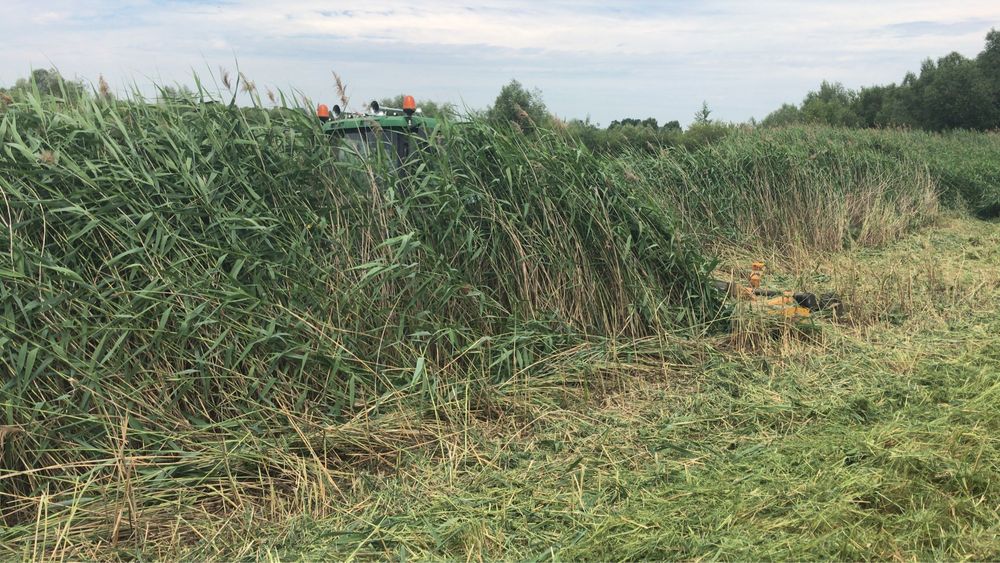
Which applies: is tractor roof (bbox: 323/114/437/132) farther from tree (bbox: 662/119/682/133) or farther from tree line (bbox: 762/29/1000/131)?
tree line (bbox: 762/29/1000/131)

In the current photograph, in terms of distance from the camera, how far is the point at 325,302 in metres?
3.45

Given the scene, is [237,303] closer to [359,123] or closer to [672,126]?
[359,123]

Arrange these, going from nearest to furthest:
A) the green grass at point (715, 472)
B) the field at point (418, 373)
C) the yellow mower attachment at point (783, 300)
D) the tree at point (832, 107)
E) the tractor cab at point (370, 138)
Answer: the green grass at point (715, 472), the field at point (418, 373), the tractor cab at point (370, 138), the yellow mower attachment at point (783, 300), the tree at point (832, 107)

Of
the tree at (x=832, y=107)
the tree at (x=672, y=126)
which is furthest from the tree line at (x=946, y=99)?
the tree at (x=672, y=126)

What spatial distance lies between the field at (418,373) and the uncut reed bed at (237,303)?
0.02 m

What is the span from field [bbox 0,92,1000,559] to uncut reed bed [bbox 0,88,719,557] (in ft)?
0.06

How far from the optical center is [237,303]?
3.27 meters

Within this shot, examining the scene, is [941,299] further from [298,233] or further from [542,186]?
[298,233]

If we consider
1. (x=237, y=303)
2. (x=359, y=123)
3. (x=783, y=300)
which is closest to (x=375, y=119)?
(x=359, y=123)

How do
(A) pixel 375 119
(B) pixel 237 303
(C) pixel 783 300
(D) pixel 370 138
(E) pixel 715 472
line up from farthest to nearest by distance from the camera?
(C) pixel 783 300 → (D) pixel 370 138 → (A) pixel 375 119 → (B) pixel 237 303 → (E) pixel 715 472

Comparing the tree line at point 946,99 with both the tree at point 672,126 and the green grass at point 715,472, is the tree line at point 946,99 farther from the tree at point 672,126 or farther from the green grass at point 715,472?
the green grass at point 715,472

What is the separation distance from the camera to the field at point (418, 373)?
2535 millimetres

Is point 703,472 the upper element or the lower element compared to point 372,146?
lower

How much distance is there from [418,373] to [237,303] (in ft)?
3.14
